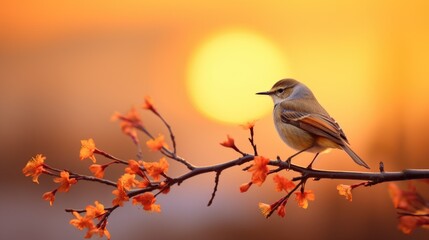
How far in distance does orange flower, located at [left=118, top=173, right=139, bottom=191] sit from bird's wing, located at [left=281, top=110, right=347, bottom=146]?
1.54m

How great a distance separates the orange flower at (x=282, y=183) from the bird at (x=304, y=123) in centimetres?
91

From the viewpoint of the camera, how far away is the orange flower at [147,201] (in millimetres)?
2121

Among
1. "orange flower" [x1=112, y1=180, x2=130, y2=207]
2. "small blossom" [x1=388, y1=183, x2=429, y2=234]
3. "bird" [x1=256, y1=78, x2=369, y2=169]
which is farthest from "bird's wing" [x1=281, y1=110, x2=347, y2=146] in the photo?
"orange flower" [x1=112, y1=180, x2=130, y2=207]

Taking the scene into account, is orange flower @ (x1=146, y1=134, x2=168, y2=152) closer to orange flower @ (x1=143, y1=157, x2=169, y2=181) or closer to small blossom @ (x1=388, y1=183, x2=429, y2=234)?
orange flower @ (x1=143, y1=157, x2=169, y2=181)

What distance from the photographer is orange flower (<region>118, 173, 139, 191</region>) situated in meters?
2.06

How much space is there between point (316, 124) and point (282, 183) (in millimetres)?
1518

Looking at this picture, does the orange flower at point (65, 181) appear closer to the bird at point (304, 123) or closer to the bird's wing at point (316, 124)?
the bird at point (304, 123)

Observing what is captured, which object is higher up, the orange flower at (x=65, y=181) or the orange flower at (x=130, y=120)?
the orange flower at (x=130, y=120)

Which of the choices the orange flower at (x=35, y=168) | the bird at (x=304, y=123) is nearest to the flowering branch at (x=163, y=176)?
the orange flower at (x=35, y=168)

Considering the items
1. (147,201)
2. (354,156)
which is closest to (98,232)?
(147,201)

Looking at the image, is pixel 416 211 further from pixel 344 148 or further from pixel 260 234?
pixel 260 234

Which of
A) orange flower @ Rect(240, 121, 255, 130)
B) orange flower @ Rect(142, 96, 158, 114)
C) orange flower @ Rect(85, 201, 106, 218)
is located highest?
orange flower @ Rect(142, 96, 158, 114)

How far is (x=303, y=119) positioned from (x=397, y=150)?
6.58 m

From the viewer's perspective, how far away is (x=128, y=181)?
6.84 feet
